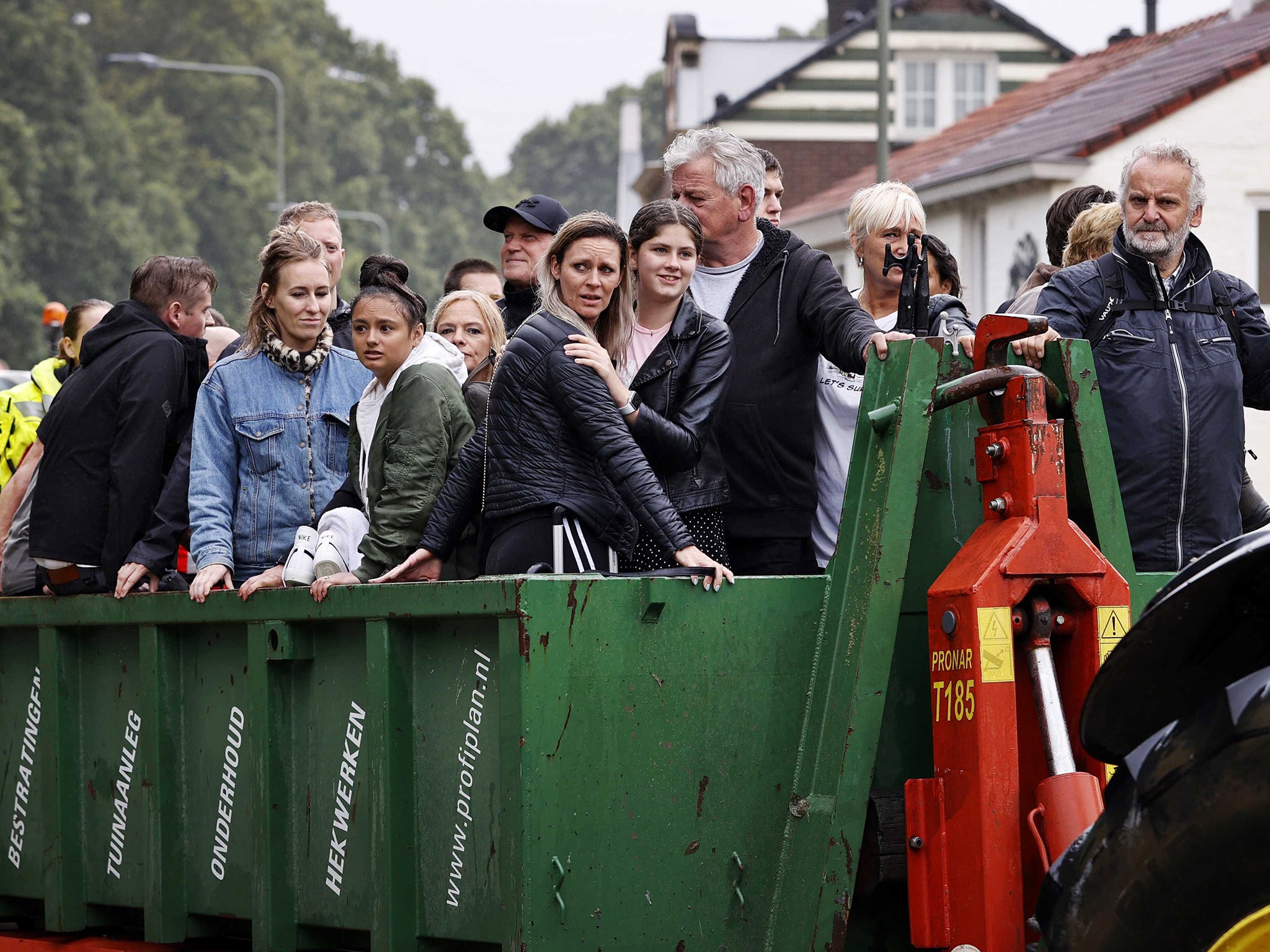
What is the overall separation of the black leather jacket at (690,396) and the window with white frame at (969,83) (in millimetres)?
37764

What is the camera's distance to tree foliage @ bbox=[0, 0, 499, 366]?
5209 cm

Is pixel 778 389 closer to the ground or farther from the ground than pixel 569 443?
farther from the ground

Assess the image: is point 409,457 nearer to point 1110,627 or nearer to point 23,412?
point 1110,627

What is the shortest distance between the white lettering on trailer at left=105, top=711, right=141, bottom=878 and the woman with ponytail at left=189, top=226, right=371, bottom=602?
0.49 metres

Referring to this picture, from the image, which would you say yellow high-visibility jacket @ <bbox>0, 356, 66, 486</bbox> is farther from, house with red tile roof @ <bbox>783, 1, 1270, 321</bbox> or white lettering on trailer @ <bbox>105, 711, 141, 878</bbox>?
house with red tile roof @ <bbox>783, 1, 1270, 321</bbox>

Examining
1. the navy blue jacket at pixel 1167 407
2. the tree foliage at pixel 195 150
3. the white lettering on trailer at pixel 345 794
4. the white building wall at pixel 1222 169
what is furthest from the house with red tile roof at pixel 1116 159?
the tree foliage at pixel 195 150

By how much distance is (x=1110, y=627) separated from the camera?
3658 millimetres

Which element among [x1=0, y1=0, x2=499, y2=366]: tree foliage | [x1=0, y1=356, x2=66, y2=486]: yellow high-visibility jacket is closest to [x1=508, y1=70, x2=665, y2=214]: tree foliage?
[x1=0, y1=0, x2=499, y2=366]: tree foliage

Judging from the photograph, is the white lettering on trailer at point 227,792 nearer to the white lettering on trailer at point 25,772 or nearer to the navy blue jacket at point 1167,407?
the white lettering on trailer at point 25,772

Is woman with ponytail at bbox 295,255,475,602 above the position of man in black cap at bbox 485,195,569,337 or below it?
below

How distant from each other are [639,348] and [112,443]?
1.99 meters

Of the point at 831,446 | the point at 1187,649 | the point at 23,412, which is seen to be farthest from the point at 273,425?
the point at 1187,649

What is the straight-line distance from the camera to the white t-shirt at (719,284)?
16.3ft

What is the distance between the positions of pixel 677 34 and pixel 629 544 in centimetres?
3971
